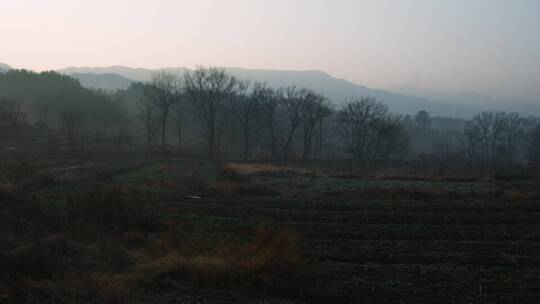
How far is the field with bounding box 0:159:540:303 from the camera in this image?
8.23m

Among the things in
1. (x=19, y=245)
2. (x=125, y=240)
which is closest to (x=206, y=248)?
(x=125, y=240)

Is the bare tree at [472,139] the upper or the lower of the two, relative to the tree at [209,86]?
lower

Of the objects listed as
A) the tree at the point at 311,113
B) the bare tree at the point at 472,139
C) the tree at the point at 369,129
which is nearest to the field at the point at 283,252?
the tree at the point at 369,129

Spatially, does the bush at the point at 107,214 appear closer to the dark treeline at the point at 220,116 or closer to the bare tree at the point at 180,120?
the dark treeline at the point at 220,116

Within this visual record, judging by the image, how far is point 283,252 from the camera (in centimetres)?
979

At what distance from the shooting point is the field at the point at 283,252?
27.0 feet

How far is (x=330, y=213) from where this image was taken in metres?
18.1

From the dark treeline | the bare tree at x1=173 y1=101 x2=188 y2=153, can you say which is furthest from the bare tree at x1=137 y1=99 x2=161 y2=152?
the bare tree at x1=173 y1=101 x2=188 y2=153

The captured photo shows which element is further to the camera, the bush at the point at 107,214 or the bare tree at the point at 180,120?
the bare tree at the point at 180,120

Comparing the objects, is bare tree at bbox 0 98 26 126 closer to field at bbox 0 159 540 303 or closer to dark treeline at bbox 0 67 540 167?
dark treeline at bbox 0 67 540 167

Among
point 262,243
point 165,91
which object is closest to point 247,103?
point 165,91

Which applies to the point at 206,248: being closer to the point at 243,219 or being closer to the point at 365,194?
the point at 243,219

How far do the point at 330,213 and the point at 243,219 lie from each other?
12.7 ft

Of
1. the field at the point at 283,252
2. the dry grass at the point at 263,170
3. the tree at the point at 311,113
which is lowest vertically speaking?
the dry grass at the point at 263,170
